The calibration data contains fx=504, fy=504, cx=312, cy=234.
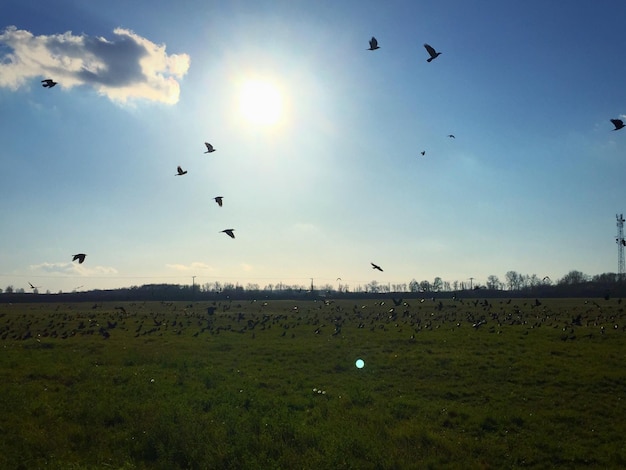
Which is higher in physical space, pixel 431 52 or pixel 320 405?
pixel 431 52

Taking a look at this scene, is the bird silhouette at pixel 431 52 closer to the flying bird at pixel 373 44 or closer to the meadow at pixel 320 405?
the flying bird at pixel 373 44

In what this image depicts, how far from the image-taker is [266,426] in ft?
55.7

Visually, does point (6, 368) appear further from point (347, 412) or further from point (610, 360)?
point (610, 360)

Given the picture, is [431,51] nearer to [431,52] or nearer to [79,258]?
[431,52]

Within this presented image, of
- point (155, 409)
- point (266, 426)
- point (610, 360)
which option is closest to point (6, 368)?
point (155, 409)

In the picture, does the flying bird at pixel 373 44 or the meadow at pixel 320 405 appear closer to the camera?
the meadow at pixel 320 405

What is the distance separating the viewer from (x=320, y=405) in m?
20.0

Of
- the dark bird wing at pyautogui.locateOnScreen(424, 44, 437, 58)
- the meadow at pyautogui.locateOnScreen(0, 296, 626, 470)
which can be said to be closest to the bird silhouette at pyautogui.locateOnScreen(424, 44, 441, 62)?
the dark bird wing at pyautogui.locateOnScreen(424, 44, 437, 58)

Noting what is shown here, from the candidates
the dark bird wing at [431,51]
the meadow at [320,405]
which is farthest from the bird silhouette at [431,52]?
the meadow at [320,405]

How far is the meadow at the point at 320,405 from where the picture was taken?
15.1 metres

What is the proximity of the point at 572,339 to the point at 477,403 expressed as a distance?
777 inches

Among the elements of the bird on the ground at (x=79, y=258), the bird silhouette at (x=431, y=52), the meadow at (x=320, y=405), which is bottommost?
the meadow at (x=320, y=405)

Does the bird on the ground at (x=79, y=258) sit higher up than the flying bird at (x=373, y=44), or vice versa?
the flying bird at (x=373, y=44)

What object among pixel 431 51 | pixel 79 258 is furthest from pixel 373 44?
pixel 79 258
